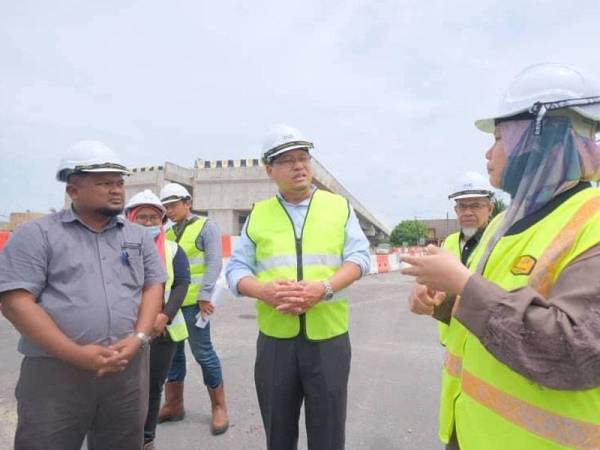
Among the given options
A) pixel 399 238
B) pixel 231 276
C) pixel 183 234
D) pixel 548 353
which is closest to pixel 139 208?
pixel 183 234

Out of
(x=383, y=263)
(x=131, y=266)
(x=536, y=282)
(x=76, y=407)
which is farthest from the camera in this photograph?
(x=383, y=263)

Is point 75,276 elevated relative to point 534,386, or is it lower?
elevated

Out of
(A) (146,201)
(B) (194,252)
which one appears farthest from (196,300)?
(A) (146,201)

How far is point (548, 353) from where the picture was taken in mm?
1038

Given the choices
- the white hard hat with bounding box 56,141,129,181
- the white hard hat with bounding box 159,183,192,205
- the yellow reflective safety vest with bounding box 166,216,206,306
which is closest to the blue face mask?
the yellow reflective safety vest with bounding box 166,216,206,306

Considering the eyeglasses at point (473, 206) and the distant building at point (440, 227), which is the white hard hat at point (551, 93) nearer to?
the eyeglasses at point (473, 206)

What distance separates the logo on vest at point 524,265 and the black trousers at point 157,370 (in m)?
2.69

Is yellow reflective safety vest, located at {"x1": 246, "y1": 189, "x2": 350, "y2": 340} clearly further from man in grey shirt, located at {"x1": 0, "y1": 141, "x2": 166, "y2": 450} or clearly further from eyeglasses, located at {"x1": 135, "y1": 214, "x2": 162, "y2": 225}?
eyeglasses, located at {"x1": 135, "y1": 214, "x2": 162, "y2": 225}

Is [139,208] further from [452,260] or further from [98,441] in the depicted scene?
[452,260]

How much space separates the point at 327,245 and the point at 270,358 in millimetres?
707

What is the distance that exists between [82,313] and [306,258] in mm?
1193

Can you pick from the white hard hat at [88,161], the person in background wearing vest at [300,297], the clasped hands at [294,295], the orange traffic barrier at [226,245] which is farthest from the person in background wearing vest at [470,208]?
the orange traffic barrier at [226,245]

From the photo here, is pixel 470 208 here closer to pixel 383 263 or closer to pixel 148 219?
pixel 148 219

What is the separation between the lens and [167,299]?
10.5ft
